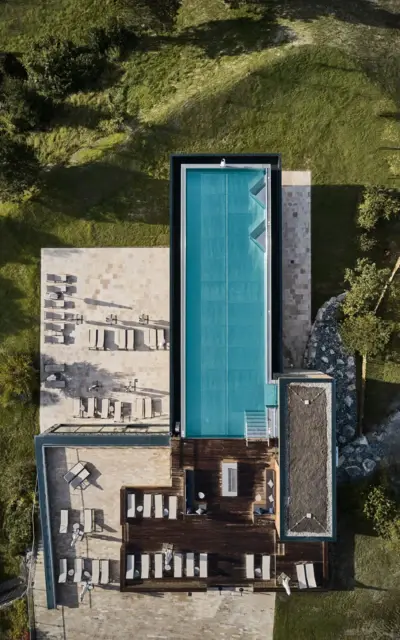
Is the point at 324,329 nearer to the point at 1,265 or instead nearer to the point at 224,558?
the point at 224,558

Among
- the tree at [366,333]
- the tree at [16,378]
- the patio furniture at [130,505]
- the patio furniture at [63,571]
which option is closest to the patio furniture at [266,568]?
the patio furniture at [130,505]

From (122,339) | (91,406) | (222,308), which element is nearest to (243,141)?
(222,308)

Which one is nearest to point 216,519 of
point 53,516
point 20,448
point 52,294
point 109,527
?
point 109,527

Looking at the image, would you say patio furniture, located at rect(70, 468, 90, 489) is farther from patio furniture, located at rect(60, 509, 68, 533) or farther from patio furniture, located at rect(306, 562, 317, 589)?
patio furniture, located at rect(306, 562, 317, 589)

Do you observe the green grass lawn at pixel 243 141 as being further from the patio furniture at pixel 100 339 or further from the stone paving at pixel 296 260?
the patio furniture at pixel 100 339

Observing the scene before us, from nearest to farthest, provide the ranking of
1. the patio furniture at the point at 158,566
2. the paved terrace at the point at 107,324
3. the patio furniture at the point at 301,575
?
1. the patio furniture at the point at 301,575
2. the patio furniture at the point at 158,566
3. the paved terrace at the point at 107,324

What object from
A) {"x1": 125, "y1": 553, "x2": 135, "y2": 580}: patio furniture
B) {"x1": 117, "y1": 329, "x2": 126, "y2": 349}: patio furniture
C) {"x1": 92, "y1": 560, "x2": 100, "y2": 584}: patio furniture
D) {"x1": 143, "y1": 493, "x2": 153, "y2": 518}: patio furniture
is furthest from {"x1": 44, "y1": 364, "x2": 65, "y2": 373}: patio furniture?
{"x1": 125, "y1": 553, "x2": 135, "y2": 580}: patio furniture

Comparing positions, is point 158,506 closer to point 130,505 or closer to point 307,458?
point 130,505
